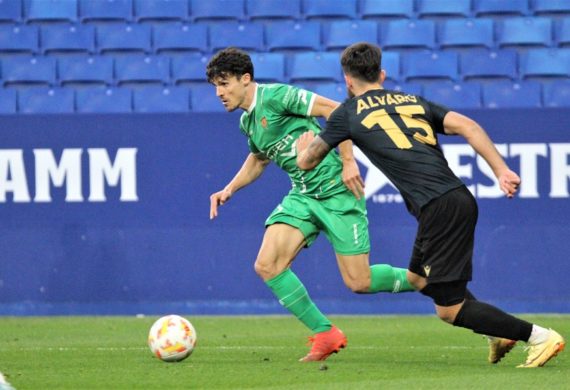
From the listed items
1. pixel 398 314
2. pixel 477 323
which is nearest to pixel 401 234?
pixel 398 314

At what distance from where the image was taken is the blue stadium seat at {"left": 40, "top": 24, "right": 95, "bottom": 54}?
1455 cm

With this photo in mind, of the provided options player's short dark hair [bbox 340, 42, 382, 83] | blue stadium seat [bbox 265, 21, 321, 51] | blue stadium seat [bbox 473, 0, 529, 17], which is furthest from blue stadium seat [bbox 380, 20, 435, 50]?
player's short dark hair [bbox 340, 42, 382, 83]

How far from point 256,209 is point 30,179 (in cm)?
215

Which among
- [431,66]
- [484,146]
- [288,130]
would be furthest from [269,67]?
[484,146]

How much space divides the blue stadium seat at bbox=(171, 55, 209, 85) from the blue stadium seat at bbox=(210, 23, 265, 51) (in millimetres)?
270

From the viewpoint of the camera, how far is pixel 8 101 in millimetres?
14016

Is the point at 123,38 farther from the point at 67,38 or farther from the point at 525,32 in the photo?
the point at 525,32

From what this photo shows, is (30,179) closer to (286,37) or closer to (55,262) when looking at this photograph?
(55,262)

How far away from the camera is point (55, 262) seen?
39.5 ft

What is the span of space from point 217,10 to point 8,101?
2577mm

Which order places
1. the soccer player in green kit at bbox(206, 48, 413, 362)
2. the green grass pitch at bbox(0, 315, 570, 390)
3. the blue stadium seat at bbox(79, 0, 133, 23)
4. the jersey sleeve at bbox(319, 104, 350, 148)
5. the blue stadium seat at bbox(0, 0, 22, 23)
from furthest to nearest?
1. the blue stadium seat at bbox(0, 0, 22, 23)
2. the blue stadium seat at bbox(79, 0, 133, 23)
3. the soccer player in green kit at bbox(206, 48, 413, 362)
4. the jersey sleeve at bbox(319, 104, 350, 148)
5. the green grass pitch at bbox(0, 315, 570, 390)

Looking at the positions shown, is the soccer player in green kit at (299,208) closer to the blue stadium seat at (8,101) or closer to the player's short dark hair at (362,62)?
the player's short dark hair at (362,62)

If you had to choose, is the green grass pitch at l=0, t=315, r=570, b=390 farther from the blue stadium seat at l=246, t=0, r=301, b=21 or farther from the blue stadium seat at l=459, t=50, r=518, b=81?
the blue stadium seat at l=246, t=0, r=301, b=21

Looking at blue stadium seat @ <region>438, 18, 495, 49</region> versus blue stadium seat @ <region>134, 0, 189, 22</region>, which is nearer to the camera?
blue stadium seat @ <region>438, 18, 495, 49</region>
